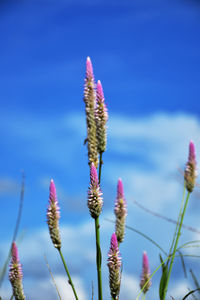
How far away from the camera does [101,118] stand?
11.6 feet

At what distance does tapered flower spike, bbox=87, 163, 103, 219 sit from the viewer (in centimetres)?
328

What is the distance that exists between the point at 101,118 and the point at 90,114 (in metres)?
0.10

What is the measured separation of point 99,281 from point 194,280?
0.88m

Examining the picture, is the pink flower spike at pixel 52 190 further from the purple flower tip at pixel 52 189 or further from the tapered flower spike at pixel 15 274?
the tapered flower spike at pixel 15 274

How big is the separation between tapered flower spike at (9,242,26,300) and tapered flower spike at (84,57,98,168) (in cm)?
96

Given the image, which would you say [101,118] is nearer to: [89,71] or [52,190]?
[89,71]

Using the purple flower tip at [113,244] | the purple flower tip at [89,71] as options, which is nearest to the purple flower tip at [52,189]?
the purple flower tip at [113,244]

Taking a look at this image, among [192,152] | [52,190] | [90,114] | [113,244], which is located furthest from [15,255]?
[192,152]

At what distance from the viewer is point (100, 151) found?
11.4 ft

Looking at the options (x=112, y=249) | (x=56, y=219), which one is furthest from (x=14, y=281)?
(x=112, y=249)

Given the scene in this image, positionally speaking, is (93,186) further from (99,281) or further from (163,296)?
(163,296)

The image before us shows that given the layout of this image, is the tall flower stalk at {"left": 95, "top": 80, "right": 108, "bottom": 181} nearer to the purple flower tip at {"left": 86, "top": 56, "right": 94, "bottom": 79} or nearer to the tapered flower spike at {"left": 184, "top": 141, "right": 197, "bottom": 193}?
the purple flower tip at {"left": 86, "top": 56, "right": 94, "bottom": 79}

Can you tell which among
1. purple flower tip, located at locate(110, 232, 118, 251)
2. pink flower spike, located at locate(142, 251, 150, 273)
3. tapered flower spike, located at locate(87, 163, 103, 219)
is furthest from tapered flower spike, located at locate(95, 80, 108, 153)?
pink flower spike, located at locate(142, 251, 150, 273)

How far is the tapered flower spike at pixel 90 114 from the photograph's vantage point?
3.46 meters
